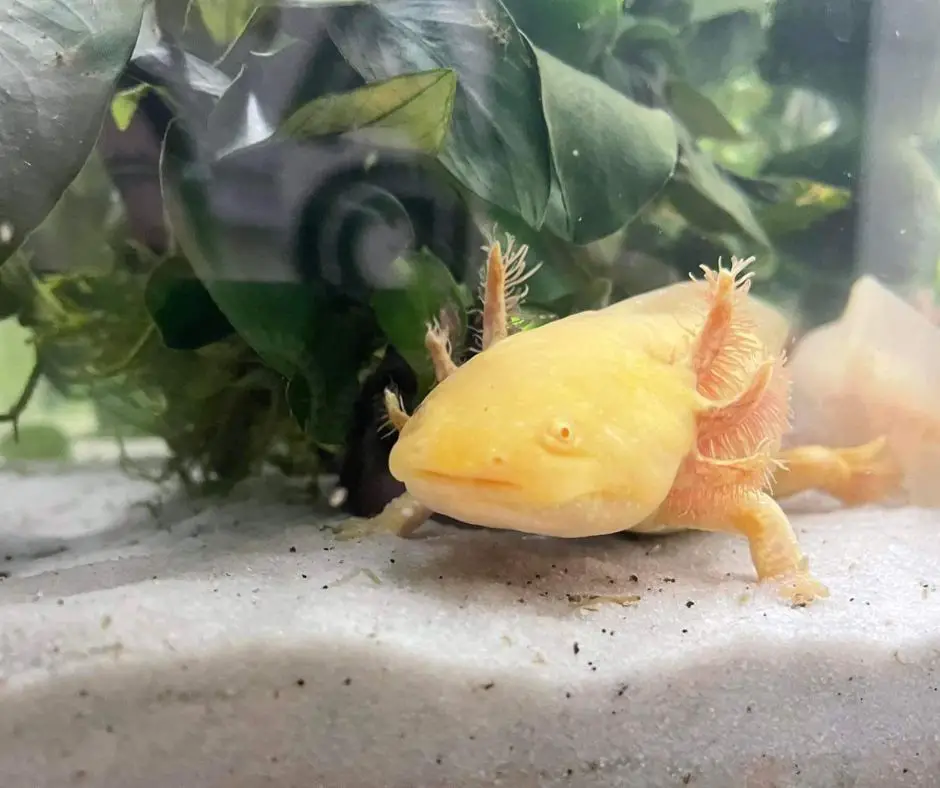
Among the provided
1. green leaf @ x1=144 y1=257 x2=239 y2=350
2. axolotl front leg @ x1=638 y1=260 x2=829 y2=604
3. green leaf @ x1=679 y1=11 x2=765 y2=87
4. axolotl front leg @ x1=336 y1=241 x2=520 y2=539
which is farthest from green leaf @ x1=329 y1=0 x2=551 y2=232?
green leaf @ x1=679 y1=11 x2=765 y2=87

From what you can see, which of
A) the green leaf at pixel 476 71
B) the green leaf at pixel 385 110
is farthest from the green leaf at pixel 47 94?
the green leaf at pixel 476 71

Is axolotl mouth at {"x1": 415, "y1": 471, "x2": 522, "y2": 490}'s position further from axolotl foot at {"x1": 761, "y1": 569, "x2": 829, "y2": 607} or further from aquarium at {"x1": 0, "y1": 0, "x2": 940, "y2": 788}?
axolotl foot at {"x1": 761, "y1": 569, "x2": 829, "y2": 607}

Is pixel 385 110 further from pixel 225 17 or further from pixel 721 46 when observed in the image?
pixel 721 46

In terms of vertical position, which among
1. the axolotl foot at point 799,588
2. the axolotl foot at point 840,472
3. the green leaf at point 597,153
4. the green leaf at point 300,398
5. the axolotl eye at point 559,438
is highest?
the green leaf at point 597,153

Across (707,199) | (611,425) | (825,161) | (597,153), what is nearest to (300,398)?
(611,425)

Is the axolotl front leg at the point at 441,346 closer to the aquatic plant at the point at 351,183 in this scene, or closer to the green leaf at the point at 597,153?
the aquatic plant at the point at 351,183

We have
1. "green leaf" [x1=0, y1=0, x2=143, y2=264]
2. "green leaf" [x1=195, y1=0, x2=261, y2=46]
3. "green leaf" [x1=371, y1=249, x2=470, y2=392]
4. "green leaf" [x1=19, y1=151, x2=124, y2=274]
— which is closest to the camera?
"green leaf" [x1=0, y1=0, x2=143, y2=264]
